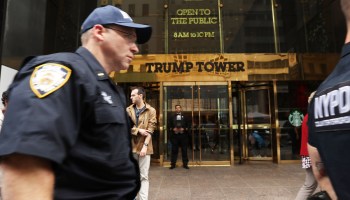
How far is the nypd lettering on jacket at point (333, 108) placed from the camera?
48.8 inches

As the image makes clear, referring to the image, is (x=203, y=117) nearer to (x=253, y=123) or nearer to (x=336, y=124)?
(x=253, y=123)

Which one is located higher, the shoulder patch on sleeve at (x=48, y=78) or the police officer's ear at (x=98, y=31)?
the police officer's ear at (x=98, y=31)

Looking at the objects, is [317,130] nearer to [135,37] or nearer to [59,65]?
[135,37]

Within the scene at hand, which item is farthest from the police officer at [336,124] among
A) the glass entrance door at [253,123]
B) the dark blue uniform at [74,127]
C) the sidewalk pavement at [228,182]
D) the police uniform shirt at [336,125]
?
the glass entrance door at [253,123]

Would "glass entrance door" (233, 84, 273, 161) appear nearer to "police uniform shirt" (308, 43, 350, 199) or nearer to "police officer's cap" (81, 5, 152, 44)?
"police uniform shirt" (308, 43, 350, 199)

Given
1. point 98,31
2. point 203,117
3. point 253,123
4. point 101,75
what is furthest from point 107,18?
point 253,123

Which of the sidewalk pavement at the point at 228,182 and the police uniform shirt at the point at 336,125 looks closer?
the police uniform shirt at the point at 336,125

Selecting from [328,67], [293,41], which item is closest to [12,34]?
[293,41]

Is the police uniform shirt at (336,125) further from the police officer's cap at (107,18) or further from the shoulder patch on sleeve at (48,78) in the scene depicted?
the shoulder patch on sleeve at (48,78)

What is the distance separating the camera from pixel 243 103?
11117mm

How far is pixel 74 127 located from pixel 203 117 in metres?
9.50

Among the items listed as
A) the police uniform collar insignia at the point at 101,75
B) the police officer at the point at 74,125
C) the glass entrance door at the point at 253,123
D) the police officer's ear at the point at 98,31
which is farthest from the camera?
the glass entrance door at the point at 253,123

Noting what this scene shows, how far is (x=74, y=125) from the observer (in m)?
1.12

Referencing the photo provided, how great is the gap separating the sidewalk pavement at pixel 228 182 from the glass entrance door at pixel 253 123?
0.72 meters
